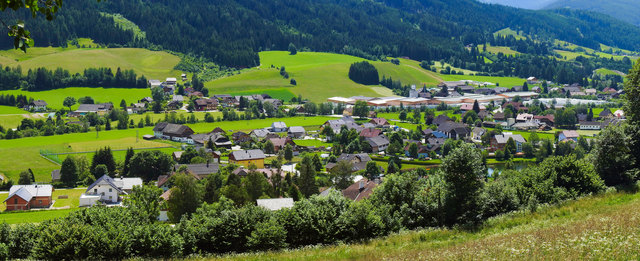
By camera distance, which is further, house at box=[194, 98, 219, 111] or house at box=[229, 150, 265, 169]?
house at box=[194, 98, 219, 111]

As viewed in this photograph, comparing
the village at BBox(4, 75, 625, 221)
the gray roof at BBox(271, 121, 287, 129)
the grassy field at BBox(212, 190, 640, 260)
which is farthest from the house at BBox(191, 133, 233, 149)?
the grassy field at BBox(212, 190, 640, 260)

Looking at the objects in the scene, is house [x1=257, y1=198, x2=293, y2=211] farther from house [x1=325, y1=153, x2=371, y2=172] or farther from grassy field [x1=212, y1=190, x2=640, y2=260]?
house [x1=325, y1=153, x2=371, y2=172]

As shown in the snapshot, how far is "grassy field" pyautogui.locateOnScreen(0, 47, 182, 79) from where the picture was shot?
126750 mm

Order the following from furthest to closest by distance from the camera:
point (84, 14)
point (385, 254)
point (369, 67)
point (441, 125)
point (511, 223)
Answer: point (84, 14), point (369, 67), point (441, 125), point (511, 223), point (385, 254)

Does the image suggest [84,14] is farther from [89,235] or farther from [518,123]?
[89,235]

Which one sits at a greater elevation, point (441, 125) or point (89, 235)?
point (89, 235)

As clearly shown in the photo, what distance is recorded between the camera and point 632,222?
13.5m

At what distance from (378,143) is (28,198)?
143 feet

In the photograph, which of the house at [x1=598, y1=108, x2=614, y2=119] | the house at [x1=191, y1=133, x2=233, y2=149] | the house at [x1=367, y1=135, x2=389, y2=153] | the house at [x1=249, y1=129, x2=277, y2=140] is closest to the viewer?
the house at [x1=367, y1=135, x2=389, y2=153]

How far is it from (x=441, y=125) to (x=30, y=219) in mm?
61552

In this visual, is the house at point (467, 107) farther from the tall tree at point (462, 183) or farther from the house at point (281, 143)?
the tall tree at point (462, 183)

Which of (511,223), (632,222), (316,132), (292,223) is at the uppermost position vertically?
(632,222)

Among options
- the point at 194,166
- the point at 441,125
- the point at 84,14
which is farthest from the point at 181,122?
the point at 84,14

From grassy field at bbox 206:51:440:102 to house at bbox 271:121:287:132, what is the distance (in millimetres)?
37940
